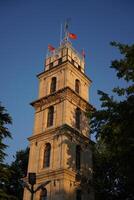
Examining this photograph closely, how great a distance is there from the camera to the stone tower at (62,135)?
90.4 ft

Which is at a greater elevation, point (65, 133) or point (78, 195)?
point (65, 133)

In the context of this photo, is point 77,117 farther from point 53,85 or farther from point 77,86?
point 53,85

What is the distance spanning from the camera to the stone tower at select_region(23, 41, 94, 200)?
27.6 m

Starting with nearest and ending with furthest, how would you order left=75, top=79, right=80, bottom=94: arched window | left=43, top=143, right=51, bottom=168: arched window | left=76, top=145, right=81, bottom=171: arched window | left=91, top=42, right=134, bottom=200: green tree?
left=91, top=42, right=134, bottom=200: green tree, left=43, top=143, right=51, bottom=168: arched window, left=76, top=145, right=81, bottom=171: arched window, left=75, top=79, right=80, bottom=94: arched window

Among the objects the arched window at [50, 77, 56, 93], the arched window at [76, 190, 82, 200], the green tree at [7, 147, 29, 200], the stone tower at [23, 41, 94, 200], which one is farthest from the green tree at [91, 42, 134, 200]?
the green tree at [7, 147, 29, 200]

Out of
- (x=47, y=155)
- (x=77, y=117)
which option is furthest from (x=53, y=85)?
Result: (x=47, y=155)

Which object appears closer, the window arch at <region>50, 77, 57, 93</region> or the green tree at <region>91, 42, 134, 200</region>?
the green tree at <region>91, 42, 134, 200</region>

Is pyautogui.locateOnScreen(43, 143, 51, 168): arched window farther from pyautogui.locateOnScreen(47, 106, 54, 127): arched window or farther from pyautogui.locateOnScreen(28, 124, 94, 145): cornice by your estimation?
pyautogui.locateOnScreen(47, 106, 54, 127): arched window

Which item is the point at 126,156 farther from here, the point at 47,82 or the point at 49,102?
the point at 47,82

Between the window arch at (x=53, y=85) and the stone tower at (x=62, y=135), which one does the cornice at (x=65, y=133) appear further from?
the window arch at (x=53, y=85)

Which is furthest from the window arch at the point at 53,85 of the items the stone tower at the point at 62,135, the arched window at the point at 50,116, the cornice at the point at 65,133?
the cornice at the point at 65,133

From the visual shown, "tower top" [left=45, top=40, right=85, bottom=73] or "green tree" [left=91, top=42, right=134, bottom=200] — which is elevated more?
"tower top" [left=45, top=40, right=85, bottom=73]

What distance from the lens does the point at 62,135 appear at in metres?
29.3

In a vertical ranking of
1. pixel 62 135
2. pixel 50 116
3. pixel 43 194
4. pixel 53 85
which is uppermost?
pixel 53 85
